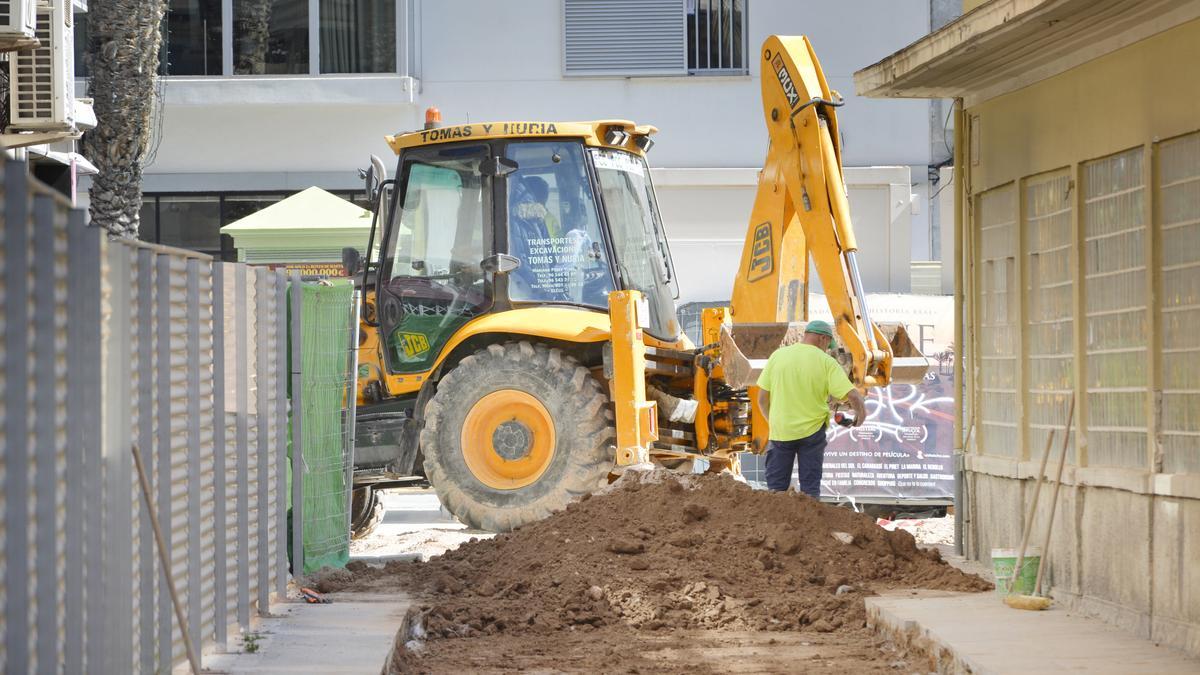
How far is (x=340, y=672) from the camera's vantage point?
7672 millimetres

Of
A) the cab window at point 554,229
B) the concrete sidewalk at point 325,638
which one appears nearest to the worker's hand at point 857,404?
the cab window at point 554,229

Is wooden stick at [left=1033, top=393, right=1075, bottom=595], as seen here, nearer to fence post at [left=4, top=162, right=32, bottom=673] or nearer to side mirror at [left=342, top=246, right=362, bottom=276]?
fence post at [left=4, top=162, right=32, bottom=673]

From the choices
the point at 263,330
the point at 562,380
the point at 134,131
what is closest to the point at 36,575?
Result: the point at 263,330

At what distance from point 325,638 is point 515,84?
57.1ft

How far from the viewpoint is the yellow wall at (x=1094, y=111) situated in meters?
8.70

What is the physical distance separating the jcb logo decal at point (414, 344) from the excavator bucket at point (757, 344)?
8.50 ft

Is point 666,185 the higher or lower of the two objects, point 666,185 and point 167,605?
the higher

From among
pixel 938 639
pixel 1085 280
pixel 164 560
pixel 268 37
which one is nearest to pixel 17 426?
pixel 164 560

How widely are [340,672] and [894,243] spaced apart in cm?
1816

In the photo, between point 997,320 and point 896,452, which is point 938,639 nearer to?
point 997,320

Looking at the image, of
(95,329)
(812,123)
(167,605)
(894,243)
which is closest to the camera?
(95,329)

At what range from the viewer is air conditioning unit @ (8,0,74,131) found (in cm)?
1641

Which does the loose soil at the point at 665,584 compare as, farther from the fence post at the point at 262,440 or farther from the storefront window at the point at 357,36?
the storefront window at the point at 357,36

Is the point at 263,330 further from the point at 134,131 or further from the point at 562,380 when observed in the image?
the point at 134,131
